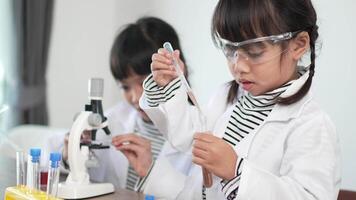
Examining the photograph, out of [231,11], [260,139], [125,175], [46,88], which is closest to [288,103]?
[260,139]

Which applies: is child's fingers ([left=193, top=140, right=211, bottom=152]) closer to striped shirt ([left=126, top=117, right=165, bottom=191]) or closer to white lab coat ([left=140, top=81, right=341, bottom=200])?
white lab coat ([left=140, top=81, right=341, bottom=200])

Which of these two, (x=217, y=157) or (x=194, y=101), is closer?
(x=217, y=157)

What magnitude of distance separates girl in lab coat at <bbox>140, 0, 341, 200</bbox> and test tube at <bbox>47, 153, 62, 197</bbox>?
0.82 feet

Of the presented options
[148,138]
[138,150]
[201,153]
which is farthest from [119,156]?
[201,153]

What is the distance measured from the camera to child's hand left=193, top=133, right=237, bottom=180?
0.82m

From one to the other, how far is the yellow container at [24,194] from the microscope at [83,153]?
128mm

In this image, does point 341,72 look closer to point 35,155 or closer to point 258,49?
point 258,49

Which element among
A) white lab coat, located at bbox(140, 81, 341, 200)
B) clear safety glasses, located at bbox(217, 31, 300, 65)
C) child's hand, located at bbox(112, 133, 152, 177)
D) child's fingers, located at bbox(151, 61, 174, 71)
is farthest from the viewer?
child's hand, located at bbox(112, 133, 152, 177)

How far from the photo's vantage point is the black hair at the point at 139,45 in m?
1.35

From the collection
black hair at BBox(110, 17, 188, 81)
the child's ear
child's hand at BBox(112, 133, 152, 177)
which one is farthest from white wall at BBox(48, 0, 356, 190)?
child's hand at BBox(112, 133, 152, 177)

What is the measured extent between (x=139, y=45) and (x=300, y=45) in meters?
0.57

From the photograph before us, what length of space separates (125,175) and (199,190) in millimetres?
361

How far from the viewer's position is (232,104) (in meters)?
1.15

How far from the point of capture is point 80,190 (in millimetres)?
982
